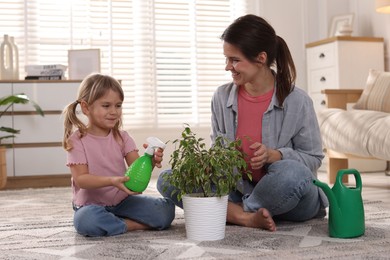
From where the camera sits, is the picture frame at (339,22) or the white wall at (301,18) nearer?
the picture frame at (339,22)

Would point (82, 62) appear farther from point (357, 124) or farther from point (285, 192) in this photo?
point (285, 192)

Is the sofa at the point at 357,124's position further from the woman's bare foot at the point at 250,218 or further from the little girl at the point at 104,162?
the little girl at the point at 104,162

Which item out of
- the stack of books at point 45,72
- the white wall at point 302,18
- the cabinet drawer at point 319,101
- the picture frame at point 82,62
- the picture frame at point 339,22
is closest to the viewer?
the stack of books at point 45,72

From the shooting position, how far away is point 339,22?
177 inches

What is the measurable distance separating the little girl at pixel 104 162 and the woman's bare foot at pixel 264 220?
0.94ft

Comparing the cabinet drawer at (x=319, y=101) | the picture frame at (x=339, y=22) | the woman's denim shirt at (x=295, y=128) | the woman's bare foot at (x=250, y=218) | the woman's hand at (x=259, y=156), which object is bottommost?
the woman's bare foot at (x=250, y=218)

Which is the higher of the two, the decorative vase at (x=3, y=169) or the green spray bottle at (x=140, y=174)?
the green spray bottle at (x=140, y=174)

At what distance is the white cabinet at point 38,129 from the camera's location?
3525 mm

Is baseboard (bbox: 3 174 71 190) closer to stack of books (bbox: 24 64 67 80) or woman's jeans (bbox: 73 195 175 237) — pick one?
stack of books (bbox: 24 64 67 80)

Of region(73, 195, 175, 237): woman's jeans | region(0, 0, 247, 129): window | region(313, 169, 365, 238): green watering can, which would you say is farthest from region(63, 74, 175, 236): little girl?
region(0, 0, 247, 129): window

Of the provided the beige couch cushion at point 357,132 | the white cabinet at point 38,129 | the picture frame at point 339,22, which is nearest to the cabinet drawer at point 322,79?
the picture frame at point 339,22

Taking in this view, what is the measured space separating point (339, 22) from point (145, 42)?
1588mm

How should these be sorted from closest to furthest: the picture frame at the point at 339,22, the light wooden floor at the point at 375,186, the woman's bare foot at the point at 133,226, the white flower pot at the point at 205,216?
the white flower pot at the point at 205,216
the woman's bare foot at the point at 133,226
the light wooden floor at the point at 375,186
the picture frame at the point at 339,22

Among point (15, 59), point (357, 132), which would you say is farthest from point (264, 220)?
point (15, 59)
